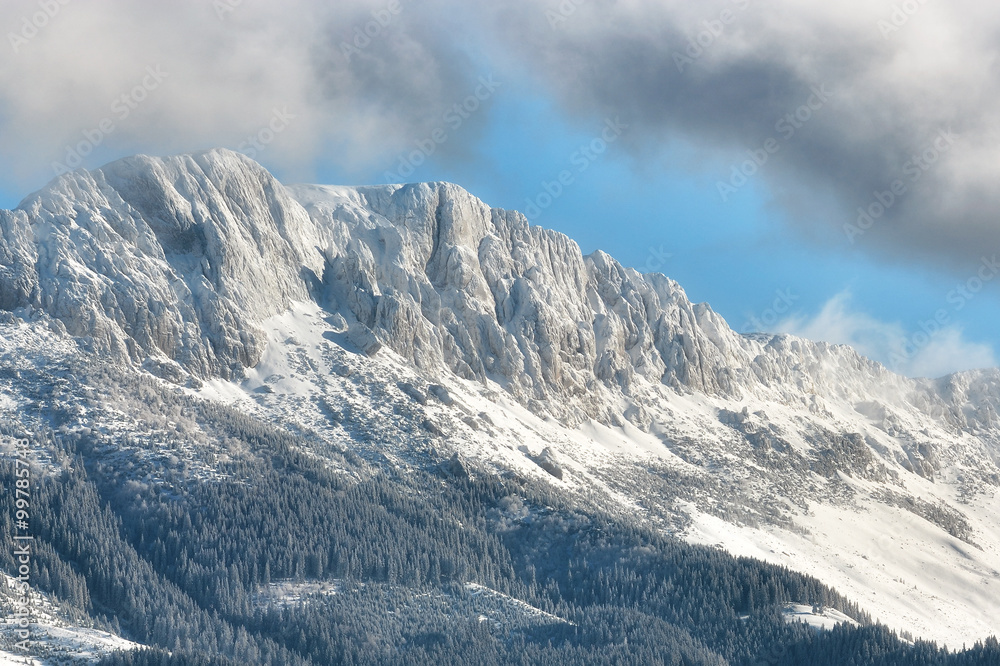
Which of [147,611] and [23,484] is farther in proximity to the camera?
[23,484]

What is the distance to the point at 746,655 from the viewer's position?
189750mm

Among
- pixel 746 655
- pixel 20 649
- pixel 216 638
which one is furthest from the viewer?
pixel 746 655

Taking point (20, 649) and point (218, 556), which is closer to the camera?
point (20, 649)

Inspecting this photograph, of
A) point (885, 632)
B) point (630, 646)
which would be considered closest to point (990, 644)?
point (885, 632)

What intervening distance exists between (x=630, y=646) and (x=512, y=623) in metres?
21.9

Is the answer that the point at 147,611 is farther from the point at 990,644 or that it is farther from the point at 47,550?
the point at 990,644

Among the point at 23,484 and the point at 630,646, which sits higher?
the point at 23,484

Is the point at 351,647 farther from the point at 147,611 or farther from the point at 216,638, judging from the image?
the point at 147,611

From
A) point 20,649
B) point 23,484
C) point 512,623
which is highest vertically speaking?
point 23,484

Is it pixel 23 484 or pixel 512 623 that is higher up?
pixel 23 484

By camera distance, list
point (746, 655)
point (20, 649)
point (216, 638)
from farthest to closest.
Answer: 1. point (746, 655)
2. point (216, 638)
3. point (20, 649)

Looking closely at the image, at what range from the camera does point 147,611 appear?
7096 inches

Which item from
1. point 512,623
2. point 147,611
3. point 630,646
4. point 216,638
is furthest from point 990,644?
point 147,611

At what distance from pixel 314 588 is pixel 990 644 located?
116 meters
